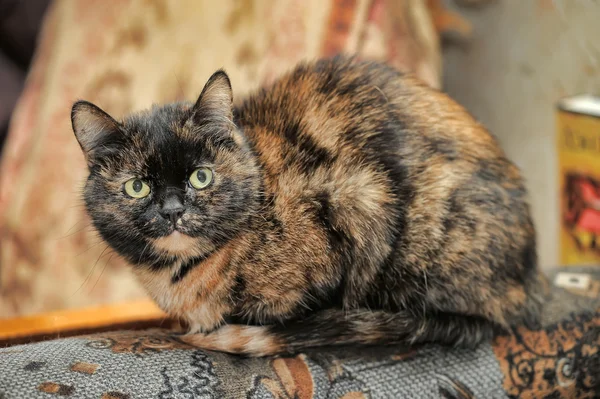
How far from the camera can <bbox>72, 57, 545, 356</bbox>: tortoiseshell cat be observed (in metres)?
0.95

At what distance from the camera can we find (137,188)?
93 cm

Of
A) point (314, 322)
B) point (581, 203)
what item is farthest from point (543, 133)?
point (314, 322)

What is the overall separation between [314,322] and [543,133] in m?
1.26

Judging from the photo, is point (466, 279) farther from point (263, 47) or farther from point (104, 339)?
point (263, 47)

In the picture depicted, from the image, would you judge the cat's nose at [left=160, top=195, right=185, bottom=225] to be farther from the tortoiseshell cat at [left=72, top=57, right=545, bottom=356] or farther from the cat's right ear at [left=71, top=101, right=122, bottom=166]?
the cat's right ear at [left=71, top=101, right=122, bottom=166]

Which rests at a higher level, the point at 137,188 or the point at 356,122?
the point at 356,122

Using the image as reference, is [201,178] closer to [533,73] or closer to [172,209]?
[172,209]

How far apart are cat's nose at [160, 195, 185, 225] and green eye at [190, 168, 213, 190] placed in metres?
0.05

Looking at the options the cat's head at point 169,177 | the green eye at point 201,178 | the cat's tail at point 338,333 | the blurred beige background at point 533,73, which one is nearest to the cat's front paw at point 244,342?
the cat's tail at point 338,333

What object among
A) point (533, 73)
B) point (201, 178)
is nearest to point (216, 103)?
point (201, 178)

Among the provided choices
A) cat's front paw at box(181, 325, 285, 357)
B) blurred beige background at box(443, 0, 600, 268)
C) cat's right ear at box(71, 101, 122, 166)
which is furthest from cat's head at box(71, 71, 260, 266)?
blurred beige background at box(443, 0, 600, 268)

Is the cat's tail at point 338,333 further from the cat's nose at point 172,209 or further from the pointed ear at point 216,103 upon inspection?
the pointed ear at point 216,103

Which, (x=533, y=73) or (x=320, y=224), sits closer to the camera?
(x=320, y=224)

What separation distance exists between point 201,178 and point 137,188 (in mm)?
103
